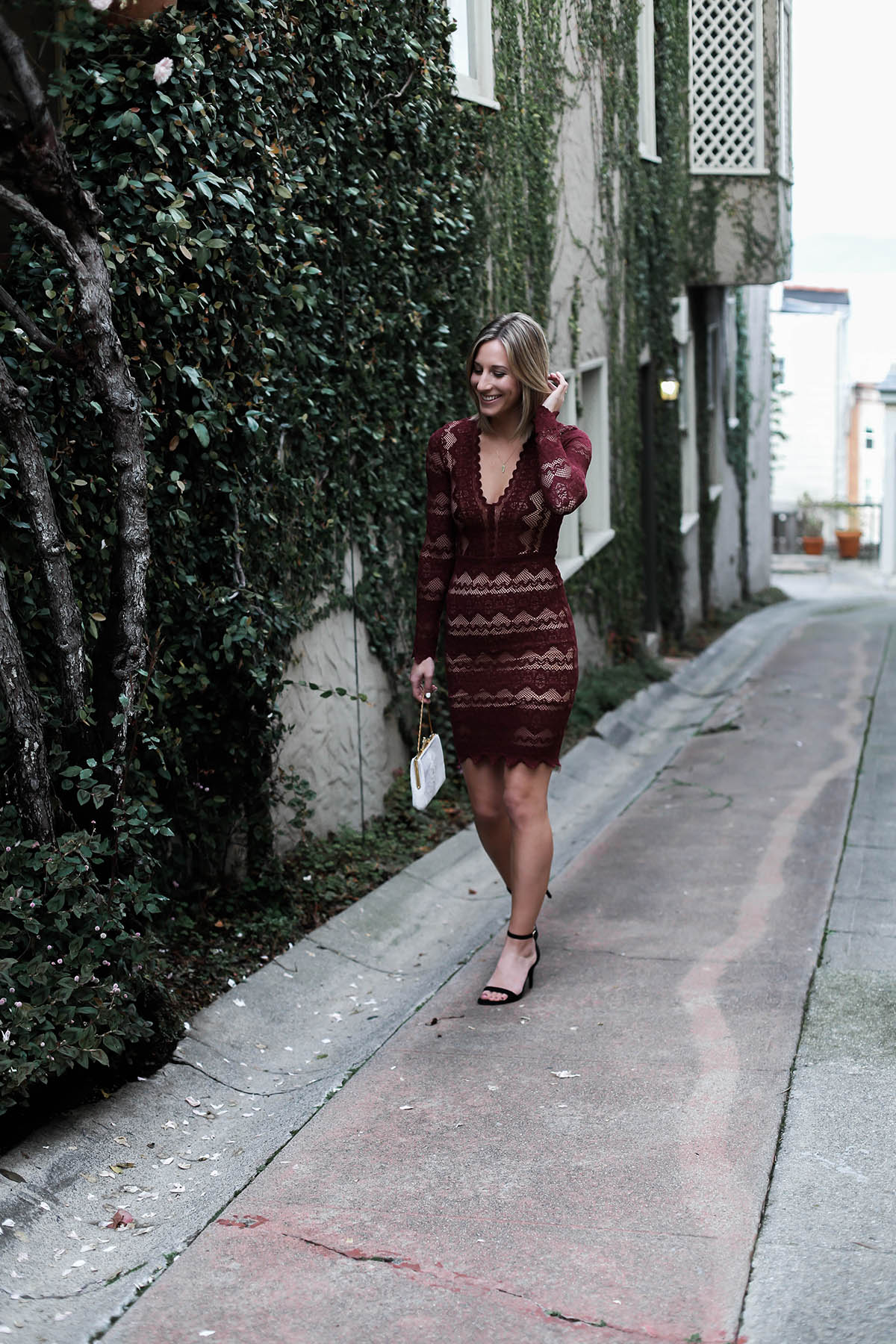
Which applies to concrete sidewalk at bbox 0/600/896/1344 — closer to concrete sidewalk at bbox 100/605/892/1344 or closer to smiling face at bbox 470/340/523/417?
concrete sidewalk at bbox 100/605/892/1344

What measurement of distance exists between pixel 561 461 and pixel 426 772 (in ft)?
3.26

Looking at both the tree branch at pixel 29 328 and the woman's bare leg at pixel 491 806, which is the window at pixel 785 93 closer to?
the woman's bare leg at pixel 491 806

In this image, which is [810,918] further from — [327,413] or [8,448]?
[8,448]

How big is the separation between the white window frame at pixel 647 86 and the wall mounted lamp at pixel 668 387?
69.0 inches

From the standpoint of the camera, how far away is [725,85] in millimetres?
13102

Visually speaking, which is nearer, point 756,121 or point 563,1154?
point 563,1154

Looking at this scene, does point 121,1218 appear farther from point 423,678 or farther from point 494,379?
point 494,379

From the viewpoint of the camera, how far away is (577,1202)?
301 centimetres

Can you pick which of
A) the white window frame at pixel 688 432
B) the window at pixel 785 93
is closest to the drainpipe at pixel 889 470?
the window at pixel 785 93

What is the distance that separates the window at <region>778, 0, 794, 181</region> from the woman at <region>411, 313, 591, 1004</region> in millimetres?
10676

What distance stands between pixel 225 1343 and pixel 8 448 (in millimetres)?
2004

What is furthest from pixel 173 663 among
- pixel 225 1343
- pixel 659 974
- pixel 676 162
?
pixel 676 162

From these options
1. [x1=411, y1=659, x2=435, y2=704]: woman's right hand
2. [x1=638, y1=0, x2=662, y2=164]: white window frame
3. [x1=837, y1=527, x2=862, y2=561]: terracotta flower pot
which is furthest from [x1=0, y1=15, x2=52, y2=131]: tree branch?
[x1=837, y1=527, x2=862, y2=561]: terracotta flower pot

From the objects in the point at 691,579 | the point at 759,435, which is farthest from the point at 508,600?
the point at 759,435
